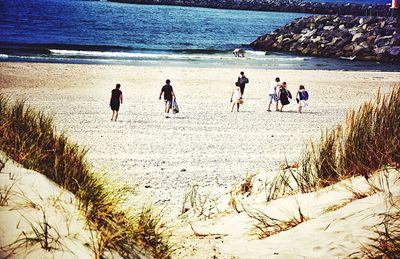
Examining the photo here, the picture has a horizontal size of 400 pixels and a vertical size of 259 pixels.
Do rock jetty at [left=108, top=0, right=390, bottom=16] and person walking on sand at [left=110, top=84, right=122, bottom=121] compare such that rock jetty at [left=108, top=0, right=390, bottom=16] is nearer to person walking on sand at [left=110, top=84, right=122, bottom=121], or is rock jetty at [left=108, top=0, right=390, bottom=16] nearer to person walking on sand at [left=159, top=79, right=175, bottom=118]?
person walking on sand at [left=159, top=79, right=175, bottom=118]

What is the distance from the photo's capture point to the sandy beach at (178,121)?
343 inches

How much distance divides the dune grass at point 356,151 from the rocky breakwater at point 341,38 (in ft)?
125

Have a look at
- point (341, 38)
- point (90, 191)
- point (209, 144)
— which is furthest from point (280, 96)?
point (341, 38)

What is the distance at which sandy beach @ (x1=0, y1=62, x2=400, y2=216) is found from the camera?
8.72 meters

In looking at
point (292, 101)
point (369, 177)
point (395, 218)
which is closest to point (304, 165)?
Answer: point (369, 177)

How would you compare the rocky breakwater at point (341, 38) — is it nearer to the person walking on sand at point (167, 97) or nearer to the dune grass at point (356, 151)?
the person walking on sand at point (167, 97)

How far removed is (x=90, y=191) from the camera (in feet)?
13.4

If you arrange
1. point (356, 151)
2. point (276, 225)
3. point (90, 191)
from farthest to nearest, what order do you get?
point (356, 151)
point (276, 225)
point (90, 191)

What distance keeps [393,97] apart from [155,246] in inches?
172

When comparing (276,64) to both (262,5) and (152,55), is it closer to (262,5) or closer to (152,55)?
(152,55)

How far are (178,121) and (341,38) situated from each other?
37.4 m

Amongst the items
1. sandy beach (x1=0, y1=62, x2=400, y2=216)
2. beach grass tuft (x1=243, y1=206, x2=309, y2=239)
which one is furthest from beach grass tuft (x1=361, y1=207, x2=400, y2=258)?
sandy beach (x1=0, y1=62, x2=400, y2=216)

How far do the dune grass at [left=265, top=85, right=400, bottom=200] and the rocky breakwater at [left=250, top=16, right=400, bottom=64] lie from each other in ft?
125

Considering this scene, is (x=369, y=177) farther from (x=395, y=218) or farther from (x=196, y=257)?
(x=196, y=257)
